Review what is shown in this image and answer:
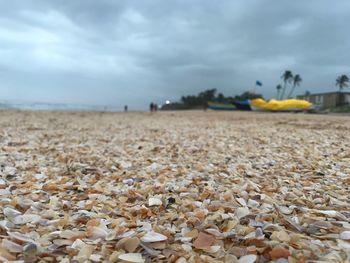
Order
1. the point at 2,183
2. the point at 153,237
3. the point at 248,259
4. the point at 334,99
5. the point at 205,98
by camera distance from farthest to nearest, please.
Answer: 1. the point at 205,98
2. the point at 334,99
3. the point at 2,183
4. the point at 153,237
5. the point at 248,259

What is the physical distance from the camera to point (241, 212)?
→ 7.76 feet

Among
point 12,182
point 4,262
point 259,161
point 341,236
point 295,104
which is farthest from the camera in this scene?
point 295,104

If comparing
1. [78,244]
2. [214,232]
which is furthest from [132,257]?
[214,232]

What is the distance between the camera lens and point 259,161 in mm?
4691

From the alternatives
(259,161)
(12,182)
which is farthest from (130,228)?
(259,161)

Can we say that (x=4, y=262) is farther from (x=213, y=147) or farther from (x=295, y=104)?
(x=295, y=104)

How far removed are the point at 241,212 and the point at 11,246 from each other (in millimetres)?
1673

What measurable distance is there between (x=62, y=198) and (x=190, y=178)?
5.00 feet

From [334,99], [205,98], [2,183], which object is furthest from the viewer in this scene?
[205,98]

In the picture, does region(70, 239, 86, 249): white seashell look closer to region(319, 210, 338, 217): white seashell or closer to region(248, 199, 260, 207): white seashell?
region(248, 199, 260, 207): white seashell

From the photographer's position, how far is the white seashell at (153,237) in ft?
6.32

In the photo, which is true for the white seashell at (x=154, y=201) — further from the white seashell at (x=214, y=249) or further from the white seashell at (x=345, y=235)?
the white seashell at (x=345, y=235)

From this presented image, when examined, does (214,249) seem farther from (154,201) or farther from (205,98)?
(205,98)

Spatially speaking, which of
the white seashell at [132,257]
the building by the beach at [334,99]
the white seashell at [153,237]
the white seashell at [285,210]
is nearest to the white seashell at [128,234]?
the white seashell at [153,237]
